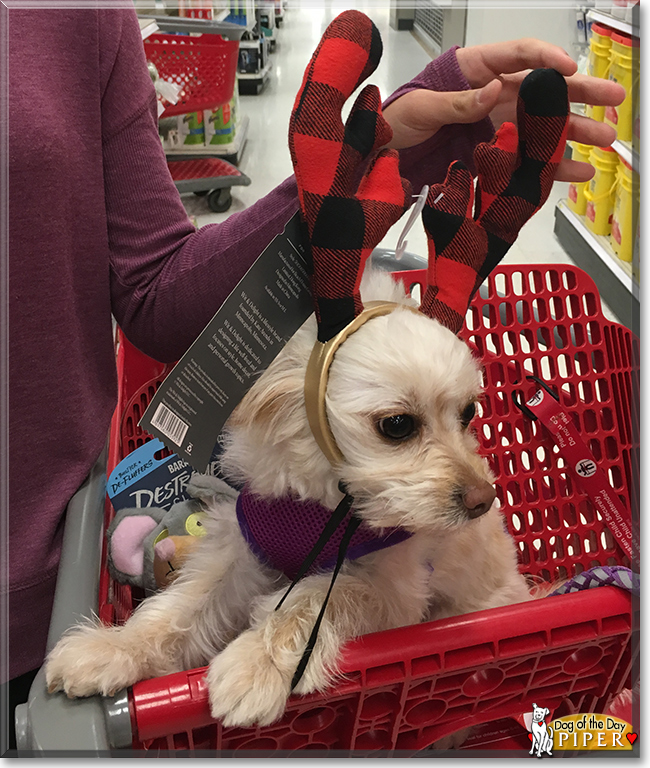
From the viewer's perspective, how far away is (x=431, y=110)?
29.2 inches

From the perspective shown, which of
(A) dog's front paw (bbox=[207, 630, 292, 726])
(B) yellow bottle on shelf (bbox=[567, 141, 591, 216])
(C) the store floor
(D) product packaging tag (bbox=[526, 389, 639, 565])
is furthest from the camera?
(B) yellow bottle on shelf (bbox=[567, 141, 591, 216])

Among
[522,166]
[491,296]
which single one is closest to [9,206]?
[522,166]

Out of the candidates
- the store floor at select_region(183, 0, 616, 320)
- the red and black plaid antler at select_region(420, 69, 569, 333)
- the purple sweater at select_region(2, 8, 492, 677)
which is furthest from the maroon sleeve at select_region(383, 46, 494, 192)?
the store floor at select_region(183, 0, 616, 320)

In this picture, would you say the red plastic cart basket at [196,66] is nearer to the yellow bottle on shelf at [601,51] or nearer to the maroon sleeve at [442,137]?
the yellow bottle on shelf at [601,51]

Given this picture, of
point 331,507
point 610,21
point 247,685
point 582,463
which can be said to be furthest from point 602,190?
point 247,685

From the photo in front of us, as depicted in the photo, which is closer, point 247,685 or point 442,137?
point 247,685

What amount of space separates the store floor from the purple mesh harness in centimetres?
151

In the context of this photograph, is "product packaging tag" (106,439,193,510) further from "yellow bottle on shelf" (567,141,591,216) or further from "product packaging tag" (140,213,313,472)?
"yellow bottle on shelf" (567,141,591,216)

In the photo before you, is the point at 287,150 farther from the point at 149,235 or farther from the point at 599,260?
the point at 599,260

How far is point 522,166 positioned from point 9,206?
557 millimetres

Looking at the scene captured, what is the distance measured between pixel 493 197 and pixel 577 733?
1.85 feet

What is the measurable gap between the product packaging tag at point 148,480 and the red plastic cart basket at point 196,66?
7.80 ft

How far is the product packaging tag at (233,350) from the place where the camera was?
62 cm

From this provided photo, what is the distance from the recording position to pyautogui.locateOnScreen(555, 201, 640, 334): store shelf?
99.8 inches
